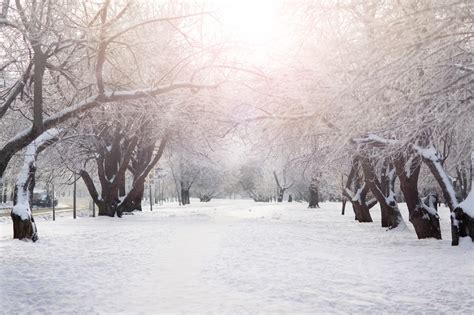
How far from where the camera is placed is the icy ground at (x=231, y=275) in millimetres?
6770

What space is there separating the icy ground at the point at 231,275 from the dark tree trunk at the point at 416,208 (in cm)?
103

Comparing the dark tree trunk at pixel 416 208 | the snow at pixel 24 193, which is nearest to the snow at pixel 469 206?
the dark tree trunk at pixel 416 208

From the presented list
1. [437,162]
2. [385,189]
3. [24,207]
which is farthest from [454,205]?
[24,207]

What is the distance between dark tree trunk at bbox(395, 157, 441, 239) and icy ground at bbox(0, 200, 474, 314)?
1025 mm

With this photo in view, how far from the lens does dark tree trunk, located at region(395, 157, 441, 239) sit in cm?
1573

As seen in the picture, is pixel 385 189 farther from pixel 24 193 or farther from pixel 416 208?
pixel 24 193

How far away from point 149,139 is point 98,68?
16.1 metres

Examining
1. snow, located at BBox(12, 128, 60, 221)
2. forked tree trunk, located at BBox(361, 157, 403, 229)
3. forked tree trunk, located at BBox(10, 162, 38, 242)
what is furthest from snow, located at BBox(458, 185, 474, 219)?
forked tree trunk, located at BBox(10, 162, 38, 242)

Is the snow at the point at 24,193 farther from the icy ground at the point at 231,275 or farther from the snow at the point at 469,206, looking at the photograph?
the snow at the point at 469,206

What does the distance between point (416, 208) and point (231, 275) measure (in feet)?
29.4

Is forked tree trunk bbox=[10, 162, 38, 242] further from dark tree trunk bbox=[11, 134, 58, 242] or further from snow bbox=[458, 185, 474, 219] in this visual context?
snow bbox=[458, 185, 474, 219]

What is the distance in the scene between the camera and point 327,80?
1212 centimetres

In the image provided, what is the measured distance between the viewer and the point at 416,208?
1585cm

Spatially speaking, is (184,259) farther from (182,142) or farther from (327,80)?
(182,142)
